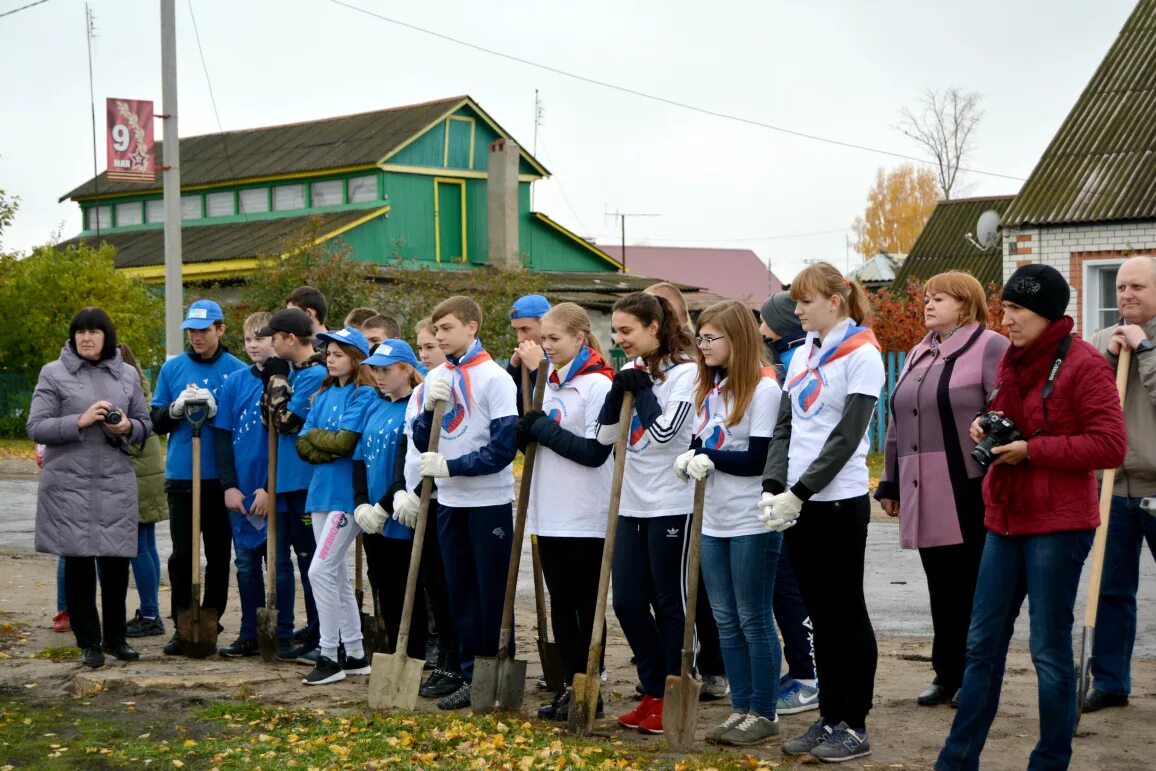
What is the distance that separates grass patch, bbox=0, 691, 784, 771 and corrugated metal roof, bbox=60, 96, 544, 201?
32161mm

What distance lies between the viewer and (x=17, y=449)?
29.0 metres

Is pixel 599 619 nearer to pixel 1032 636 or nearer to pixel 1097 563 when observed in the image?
pixel 1032 636

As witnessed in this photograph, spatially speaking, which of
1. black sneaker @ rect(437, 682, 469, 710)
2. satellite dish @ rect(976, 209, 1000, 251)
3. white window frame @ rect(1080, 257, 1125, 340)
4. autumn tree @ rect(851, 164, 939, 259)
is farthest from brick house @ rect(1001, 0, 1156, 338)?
autumn tree @ rect(851, 164, 939, 259)

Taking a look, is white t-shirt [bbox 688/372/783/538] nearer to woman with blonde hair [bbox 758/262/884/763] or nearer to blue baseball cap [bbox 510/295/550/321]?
woman with blonde hair [bbox 758/262/884/763]

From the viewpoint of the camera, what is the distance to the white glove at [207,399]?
8.44m

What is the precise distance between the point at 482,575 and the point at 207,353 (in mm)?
2829

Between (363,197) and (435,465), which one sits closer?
(435,465)

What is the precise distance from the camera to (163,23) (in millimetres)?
19078

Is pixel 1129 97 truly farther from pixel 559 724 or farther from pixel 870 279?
pixel 870 279

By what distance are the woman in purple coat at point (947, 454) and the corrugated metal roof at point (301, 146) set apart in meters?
32.4

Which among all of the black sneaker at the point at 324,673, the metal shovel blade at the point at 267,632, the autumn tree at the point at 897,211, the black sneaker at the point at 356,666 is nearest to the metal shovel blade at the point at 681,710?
the black sneaker at the point at 324,673

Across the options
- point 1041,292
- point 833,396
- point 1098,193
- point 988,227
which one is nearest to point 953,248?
point 988,227

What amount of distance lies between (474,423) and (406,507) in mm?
586

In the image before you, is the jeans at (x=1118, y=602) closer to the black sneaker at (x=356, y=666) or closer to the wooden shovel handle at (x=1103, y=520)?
the wooden shovel handle at (x=1103, y=520)
